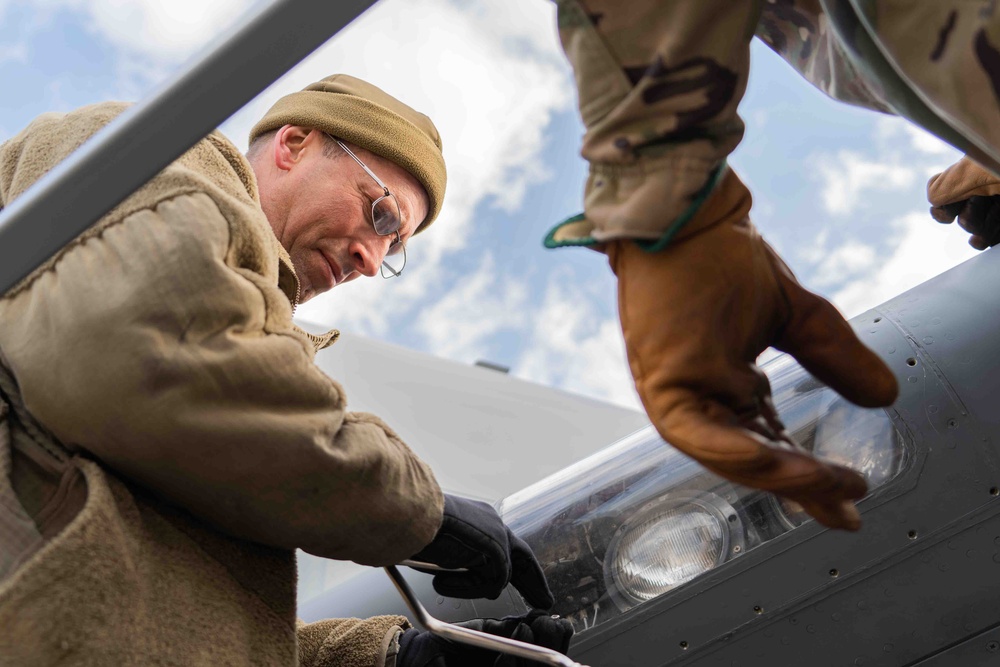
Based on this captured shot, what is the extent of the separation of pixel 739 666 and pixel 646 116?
1.18 metres

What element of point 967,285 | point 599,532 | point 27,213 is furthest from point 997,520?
point 27,213

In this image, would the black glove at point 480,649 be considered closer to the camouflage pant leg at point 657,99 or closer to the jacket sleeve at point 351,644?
the jacket sleeve at point 351,644

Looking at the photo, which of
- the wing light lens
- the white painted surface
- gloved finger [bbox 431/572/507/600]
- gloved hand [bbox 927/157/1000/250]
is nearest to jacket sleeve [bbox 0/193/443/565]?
gloved finger [bbox 431/572/507/600]

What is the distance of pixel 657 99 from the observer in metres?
0.84

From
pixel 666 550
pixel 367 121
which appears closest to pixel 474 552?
pixel 666 550

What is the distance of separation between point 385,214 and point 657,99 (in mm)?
1430

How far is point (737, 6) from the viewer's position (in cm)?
86

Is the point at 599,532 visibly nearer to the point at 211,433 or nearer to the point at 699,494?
the point at 699,494

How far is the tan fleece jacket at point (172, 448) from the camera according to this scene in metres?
1.06

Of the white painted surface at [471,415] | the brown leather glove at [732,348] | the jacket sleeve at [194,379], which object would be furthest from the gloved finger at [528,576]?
the white painted surface at [471,415]

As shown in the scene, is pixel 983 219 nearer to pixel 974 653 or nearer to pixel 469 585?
pixel 974 653

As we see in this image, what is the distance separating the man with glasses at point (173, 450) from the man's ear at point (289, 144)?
845mm

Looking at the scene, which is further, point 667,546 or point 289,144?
point 289,144

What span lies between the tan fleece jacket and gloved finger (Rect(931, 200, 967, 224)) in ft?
4.66
